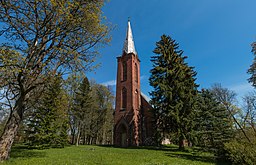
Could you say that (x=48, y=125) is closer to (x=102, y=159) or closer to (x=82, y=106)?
(x=82, y=106)

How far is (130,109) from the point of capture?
24047 mm

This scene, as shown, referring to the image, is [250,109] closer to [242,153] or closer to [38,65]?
[242,153]

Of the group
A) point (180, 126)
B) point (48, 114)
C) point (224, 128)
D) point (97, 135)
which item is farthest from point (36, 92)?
point (97, 135)

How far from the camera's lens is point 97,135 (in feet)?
115

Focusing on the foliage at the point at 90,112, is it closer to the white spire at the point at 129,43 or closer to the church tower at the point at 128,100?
the church tower at the point at 128,100

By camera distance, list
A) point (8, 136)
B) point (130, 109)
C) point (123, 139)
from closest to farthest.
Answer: point (8, 136) → point (123, 139) → point (130, 109)

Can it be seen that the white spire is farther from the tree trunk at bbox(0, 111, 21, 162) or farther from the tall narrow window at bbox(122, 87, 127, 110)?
the tree trunk at bbox(0, 111, 21, 162)

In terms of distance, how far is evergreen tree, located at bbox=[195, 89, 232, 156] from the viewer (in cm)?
1105

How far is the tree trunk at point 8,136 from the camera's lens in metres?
7.23

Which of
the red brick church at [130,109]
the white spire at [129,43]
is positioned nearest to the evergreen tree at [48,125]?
the red brick church at [130,109]

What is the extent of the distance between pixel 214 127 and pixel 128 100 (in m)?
13.8

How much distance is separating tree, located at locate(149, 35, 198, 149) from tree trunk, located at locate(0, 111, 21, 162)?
14012mm

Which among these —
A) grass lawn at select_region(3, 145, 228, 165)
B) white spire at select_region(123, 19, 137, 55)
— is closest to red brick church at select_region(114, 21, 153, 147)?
white spire at select_region(123, 19, 137, 55)

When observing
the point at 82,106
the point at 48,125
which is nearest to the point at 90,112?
the point at 82,106
